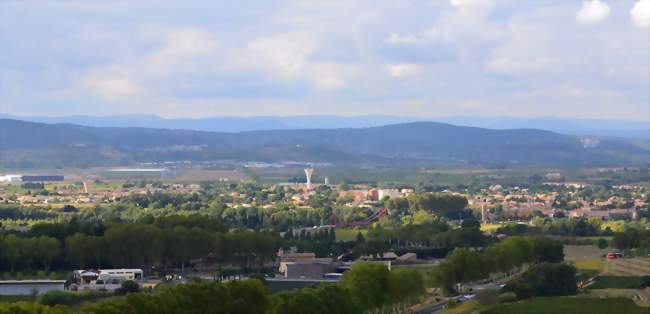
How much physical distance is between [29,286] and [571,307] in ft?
78.7

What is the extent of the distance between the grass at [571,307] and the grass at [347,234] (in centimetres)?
3350

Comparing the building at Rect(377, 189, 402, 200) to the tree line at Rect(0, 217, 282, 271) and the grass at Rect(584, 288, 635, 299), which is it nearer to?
the tree line at Rect(0, 217, 282, 271)

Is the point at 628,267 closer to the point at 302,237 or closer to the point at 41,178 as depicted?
the point at 302,237

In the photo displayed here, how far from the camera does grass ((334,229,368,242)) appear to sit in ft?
309

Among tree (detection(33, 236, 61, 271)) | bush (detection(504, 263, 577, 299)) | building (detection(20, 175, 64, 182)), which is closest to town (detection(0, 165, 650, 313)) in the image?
tree (detection(33, 236, 61, 271))

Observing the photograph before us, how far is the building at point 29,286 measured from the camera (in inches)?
2434

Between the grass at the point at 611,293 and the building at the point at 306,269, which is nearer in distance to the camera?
the grass at the point at 611,293

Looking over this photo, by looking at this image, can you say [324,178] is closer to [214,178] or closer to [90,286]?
[214,178]

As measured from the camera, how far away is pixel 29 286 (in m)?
63.0

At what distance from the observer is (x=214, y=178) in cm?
18962

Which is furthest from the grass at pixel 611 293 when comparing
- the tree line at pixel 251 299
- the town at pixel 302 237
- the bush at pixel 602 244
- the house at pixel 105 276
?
the bush at pixel 602 244

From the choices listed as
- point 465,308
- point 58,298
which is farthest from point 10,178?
point 465,308

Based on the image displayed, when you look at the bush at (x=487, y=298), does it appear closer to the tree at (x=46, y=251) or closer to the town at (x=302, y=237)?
the town at (x=302, y=237)

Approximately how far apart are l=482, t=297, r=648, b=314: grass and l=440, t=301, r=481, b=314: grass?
2.31 ft
